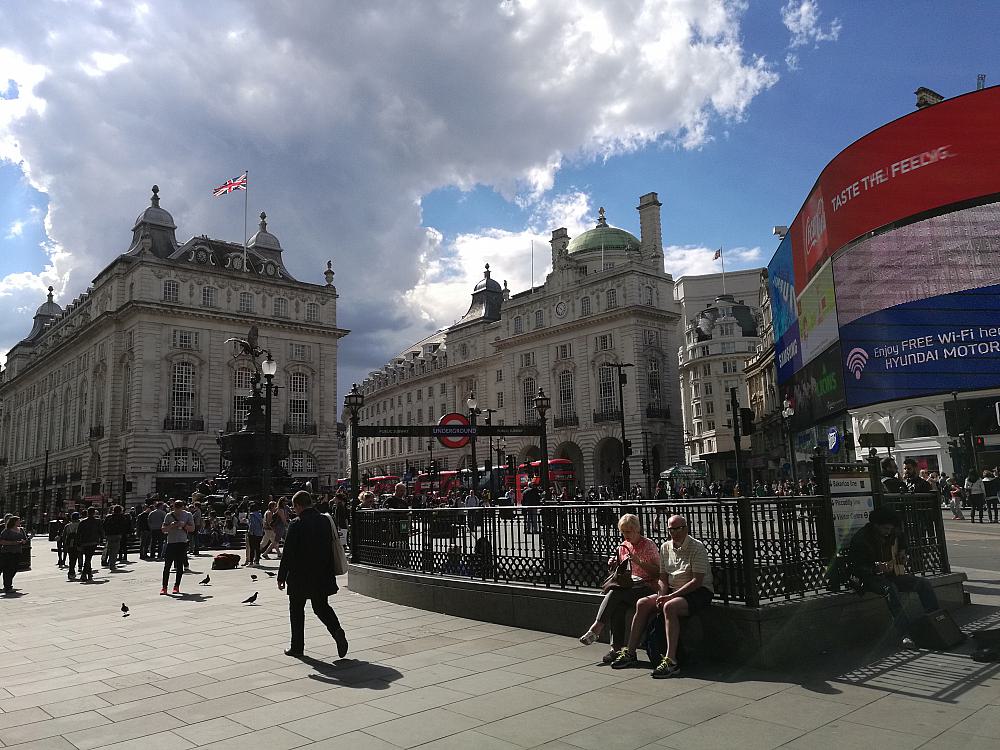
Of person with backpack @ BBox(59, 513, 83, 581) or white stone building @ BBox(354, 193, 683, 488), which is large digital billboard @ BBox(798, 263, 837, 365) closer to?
white stone building @ BBox(354, 193, 683, 488)

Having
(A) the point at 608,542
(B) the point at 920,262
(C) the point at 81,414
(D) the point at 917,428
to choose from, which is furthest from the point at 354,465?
(C) the point at 81,414

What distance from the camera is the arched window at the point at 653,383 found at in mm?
64000

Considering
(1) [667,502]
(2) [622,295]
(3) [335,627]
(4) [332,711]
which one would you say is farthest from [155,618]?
(2) [622,295]

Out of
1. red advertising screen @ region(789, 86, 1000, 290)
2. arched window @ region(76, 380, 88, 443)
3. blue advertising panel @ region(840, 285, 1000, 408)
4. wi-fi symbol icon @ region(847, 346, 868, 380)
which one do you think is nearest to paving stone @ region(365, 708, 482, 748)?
blue advertising panel @ region(840, 285, 1000, 408)

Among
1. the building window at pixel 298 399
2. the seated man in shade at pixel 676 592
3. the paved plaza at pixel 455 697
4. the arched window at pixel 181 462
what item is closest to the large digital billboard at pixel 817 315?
the paved plaza at pixel 455 697

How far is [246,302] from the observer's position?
221 ft

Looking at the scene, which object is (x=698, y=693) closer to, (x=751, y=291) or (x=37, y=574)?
(x=37, y=574)

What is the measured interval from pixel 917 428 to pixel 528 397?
118 ft

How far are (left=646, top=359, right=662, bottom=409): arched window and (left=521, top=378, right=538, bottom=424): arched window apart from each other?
41.1 feet

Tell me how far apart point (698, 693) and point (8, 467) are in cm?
11243

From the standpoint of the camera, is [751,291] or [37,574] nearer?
[37,574]

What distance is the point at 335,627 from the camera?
25.5 feet

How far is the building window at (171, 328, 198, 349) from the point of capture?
63031 millimetres

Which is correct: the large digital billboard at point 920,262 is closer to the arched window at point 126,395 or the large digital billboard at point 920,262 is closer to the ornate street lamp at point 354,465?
the ornate street lamp at point 354,465
